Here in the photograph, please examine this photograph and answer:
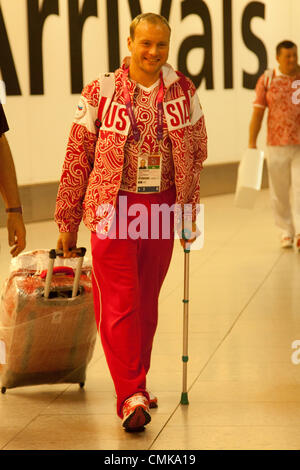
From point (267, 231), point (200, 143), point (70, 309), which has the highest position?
point (200, 143)

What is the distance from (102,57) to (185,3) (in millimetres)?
2631

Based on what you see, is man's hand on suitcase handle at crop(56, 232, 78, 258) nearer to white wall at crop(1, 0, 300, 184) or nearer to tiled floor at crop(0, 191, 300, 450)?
tiled floor at crop(0, 191, 300, 450)

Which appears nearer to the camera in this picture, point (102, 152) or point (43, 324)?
point (102, 152)

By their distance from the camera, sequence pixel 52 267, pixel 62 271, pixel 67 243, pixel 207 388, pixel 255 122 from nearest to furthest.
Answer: pixel 67 243
pixel 52 267
pixel 62 271
pixel 207 388
pixel 255 122

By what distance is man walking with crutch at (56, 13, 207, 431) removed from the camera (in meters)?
4.40

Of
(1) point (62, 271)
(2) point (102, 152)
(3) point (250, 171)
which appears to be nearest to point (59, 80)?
(3) point (250, 171)

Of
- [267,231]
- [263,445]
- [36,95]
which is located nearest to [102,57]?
[36,95]

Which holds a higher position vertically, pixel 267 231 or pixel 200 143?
pixel 200 143

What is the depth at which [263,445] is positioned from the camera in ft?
13.5

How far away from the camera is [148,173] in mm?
4438

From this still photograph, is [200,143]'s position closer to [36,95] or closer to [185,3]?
[36,95]

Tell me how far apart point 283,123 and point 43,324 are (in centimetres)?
563

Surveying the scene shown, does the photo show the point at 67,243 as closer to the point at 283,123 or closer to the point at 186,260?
the point at 186,260

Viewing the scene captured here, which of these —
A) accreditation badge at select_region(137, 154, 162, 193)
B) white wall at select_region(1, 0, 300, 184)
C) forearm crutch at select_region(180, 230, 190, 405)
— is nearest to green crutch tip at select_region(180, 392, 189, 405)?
forearm crutch at select_region(180, 230, 190, 405)
